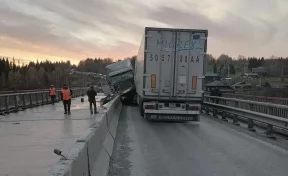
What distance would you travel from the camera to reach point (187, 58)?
16141 millimetres

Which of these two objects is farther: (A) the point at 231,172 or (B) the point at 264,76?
(B) the point at 264,76

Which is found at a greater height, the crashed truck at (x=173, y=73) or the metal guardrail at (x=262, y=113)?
the crashed truck at (x=173, y=73)

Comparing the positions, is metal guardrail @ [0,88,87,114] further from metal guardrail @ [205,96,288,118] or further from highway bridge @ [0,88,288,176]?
metal guardrail @ [205,96,288,118]

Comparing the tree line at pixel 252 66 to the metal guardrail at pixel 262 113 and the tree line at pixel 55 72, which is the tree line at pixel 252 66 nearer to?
the tree line at pixel 55 72

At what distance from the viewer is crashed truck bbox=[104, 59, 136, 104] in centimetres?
3125

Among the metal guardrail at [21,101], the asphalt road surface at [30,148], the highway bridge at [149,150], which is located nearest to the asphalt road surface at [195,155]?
the highway bridge at [149,150]

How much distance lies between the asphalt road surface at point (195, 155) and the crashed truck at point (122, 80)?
18.4 m

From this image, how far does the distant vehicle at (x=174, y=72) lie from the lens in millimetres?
16000

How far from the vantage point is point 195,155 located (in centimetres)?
863

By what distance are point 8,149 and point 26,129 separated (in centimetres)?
479

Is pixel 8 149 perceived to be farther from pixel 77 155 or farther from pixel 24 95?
pixel 24 95

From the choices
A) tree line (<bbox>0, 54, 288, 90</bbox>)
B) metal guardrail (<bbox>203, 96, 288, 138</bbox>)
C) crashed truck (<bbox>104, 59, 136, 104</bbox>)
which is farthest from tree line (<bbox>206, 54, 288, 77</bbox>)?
metal guardrail (<bbox>203, 96, 288, 138</bbox>)

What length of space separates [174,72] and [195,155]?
795 centimetres

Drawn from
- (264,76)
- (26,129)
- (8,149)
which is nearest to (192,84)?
(26,129)
